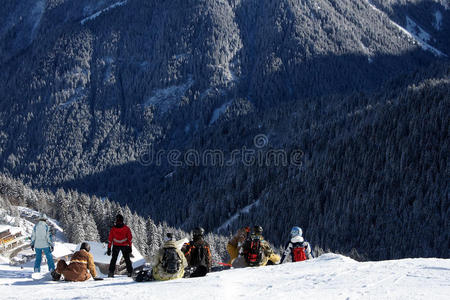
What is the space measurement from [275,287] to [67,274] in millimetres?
8910

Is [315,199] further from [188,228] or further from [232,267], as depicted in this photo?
[232,267]

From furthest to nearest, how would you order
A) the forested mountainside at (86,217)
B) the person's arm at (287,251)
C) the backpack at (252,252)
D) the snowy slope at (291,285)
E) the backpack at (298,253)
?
the forested mountainside at (86,217), the backpack at (298,253), the person's arm at (287,251), the backpack at (252,252), the snowy slope at (291,285)

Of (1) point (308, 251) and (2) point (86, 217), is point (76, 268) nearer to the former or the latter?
(1) point (308, 251)

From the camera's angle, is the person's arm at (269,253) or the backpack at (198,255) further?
the person's arm at (269,253)

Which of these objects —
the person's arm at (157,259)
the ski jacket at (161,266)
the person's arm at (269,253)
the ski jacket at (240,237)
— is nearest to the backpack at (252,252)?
the person's arm at (269,253)

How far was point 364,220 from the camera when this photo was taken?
10569cm

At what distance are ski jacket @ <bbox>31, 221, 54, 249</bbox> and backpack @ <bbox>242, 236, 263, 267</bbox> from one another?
9267 millimetres

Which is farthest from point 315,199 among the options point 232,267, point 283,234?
point 232,267

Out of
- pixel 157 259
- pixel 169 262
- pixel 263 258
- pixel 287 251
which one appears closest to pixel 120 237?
pixel 157 259

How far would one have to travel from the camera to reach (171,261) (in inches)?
812

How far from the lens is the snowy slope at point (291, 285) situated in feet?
→ 58.9

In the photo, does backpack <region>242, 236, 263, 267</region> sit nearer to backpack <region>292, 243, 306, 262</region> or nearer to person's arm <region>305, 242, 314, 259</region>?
backpack <region>292, 243, 306, 262</region>

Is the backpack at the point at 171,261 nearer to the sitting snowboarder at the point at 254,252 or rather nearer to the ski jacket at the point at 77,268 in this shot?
the ski jacket at the point at 77,268

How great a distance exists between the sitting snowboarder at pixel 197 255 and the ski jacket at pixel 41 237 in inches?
279
